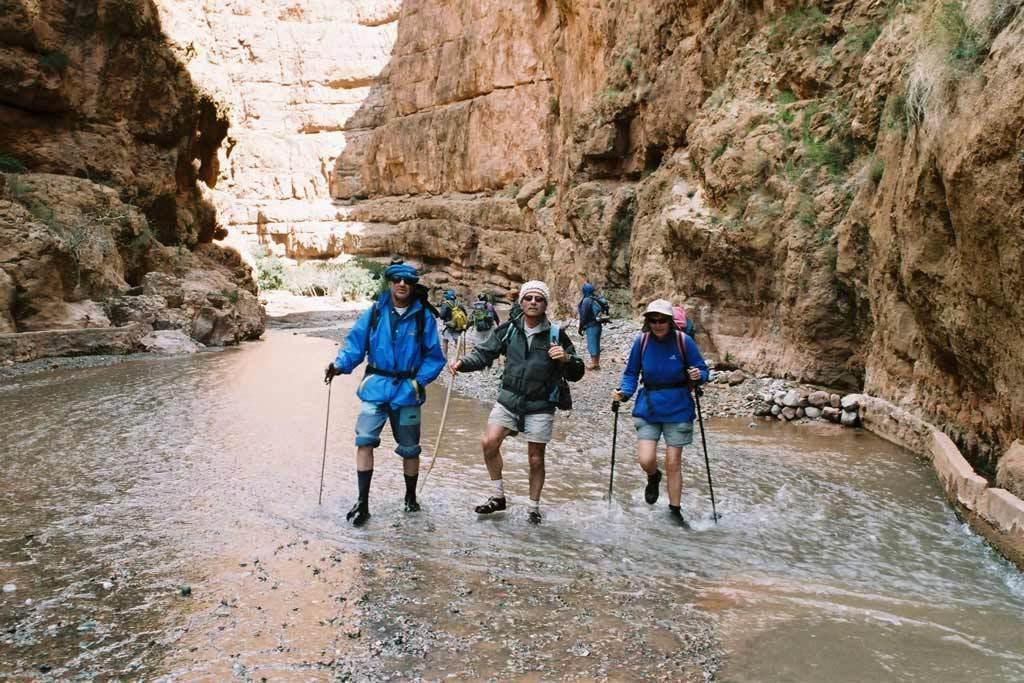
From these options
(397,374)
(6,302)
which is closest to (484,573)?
(397,374)

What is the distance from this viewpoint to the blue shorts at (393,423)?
225 inches

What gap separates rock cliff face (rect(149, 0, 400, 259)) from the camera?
6088 centimetres

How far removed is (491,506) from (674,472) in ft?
4.49

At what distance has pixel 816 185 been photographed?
11.6 m

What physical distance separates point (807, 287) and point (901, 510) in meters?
5.53

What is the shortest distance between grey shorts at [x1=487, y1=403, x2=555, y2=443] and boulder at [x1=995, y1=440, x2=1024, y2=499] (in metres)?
3.02

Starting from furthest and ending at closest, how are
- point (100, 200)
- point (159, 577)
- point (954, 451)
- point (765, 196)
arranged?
point (100, 200)
point (765, 196)
point (954, 451)
point (159, 577)

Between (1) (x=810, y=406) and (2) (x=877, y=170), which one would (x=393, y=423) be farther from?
(2) (x=877, y=170)

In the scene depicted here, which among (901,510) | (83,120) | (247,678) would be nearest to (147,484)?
(247,678)

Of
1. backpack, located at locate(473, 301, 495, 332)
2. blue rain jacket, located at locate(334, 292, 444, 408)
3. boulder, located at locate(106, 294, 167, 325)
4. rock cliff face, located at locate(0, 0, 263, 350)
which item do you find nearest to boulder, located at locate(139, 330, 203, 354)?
boulder, located at locate(106, 294, 167, 325)

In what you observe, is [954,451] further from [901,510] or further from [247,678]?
[247,678]

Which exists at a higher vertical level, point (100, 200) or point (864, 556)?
point (100, 200)

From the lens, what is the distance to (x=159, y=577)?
4383 millimetres

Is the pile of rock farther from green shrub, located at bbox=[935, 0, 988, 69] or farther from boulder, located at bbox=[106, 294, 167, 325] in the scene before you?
boulder, located at bbox=[106, 294, 167, 325]
